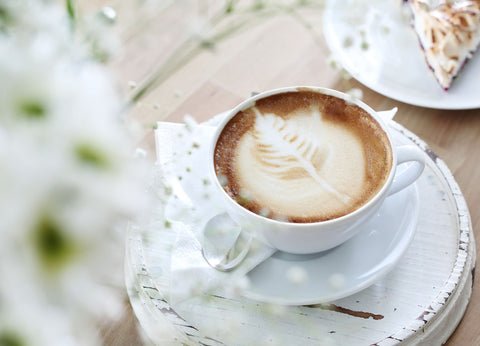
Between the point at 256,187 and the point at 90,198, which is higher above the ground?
the point at 90,198

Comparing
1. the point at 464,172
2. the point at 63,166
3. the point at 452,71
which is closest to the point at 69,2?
the point at 63,166

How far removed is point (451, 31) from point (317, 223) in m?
0.59

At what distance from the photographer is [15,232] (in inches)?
10.5

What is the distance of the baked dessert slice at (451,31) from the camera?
110cm

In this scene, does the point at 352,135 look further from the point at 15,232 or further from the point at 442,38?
the point at 15,232

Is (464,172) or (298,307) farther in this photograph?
(464,172)

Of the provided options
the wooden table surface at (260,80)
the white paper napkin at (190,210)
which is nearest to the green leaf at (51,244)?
the white paper napkin at (190,210)

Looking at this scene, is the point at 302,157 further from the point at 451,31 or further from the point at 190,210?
the point at 451,31

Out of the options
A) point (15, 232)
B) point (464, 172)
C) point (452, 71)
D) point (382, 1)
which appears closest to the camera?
point (15, 232)

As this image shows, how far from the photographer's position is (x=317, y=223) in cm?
67

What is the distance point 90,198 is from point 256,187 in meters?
0.45

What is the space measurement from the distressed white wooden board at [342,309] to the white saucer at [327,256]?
0.03 meters

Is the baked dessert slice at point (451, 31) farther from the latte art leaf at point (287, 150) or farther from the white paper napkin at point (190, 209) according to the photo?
the latte art leaf at point (287, 150)

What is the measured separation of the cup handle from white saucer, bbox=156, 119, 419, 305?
1.4 inches
